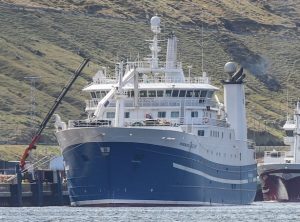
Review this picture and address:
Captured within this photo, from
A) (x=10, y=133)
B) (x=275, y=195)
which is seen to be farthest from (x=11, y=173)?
(x=10, y=133)

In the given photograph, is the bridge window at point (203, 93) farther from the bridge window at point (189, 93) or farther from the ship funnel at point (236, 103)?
the ship funnel at point (236, 103)

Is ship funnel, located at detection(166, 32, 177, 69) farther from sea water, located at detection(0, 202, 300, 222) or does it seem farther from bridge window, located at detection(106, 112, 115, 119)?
sea water, located at detection(0, 202, 300, 222)

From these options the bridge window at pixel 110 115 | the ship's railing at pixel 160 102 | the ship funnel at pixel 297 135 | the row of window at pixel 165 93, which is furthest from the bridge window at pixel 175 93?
the ship funnel at pixel 297 135

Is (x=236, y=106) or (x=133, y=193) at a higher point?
(x=236, y=106)

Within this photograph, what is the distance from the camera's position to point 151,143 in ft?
396

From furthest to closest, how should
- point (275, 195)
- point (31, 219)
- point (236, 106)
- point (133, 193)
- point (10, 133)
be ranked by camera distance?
point (10, 133) < point (275, 195) < point (236, 106) < point (133, 193) < point (31, 219)

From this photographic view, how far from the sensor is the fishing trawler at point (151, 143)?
120 m

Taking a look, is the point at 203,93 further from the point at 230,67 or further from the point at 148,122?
the point at 230,67

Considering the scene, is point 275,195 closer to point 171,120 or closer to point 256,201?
point 256,201

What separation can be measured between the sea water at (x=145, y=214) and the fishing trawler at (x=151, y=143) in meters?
1.54

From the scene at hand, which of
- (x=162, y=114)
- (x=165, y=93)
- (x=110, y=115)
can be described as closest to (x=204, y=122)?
(x=162, y=114)

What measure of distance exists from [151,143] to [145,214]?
1071 centimetres

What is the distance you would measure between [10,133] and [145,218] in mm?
87130

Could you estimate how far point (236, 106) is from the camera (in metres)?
144
